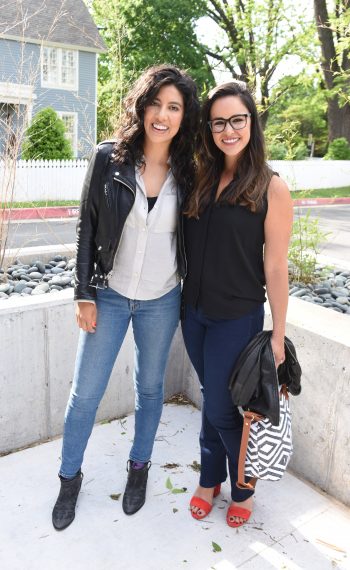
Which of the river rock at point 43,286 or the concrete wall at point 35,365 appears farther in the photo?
the river rock at point 43,286

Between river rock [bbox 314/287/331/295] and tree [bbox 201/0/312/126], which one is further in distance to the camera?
tree [bbox 201/0/312/126]

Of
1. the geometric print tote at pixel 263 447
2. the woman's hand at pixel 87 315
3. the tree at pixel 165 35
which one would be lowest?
the geometric print tote at pixel 263 447

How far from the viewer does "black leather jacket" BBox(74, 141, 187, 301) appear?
200 cm

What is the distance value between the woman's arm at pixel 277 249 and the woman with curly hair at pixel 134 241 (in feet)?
1.24

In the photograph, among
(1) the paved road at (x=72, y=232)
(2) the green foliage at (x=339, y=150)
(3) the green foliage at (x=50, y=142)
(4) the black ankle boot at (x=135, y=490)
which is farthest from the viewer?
(2) the green foliage at (x=339, y=150)

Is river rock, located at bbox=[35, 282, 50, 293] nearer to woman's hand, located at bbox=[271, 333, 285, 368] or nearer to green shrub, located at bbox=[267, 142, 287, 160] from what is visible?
green shrub, located at bbox=[267, 142, 287, 160]

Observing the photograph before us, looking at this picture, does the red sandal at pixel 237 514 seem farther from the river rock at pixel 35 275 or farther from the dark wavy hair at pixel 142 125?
the river rock at pixel 35 275

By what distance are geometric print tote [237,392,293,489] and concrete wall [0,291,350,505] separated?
0.47 metres

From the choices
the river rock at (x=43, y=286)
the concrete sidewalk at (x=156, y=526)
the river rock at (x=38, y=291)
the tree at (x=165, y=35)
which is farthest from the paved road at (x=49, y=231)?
the tree at (x=165, y=35)

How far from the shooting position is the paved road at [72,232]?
7010 mm

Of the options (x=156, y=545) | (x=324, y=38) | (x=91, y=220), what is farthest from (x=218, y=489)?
(x=324, y=38)

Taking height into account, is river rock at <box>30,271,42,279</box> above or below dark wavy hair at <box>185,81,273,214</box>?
below

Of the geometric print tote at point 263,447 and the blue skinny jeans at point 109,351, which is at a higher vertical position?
the blue skinny jeans at point 109,351

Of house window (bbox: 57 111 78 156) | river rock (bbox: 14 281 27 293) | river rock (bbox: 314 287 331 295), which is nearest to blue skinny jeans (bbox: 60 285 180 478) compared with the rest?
river rock (bbox: 14 281 27 293)
